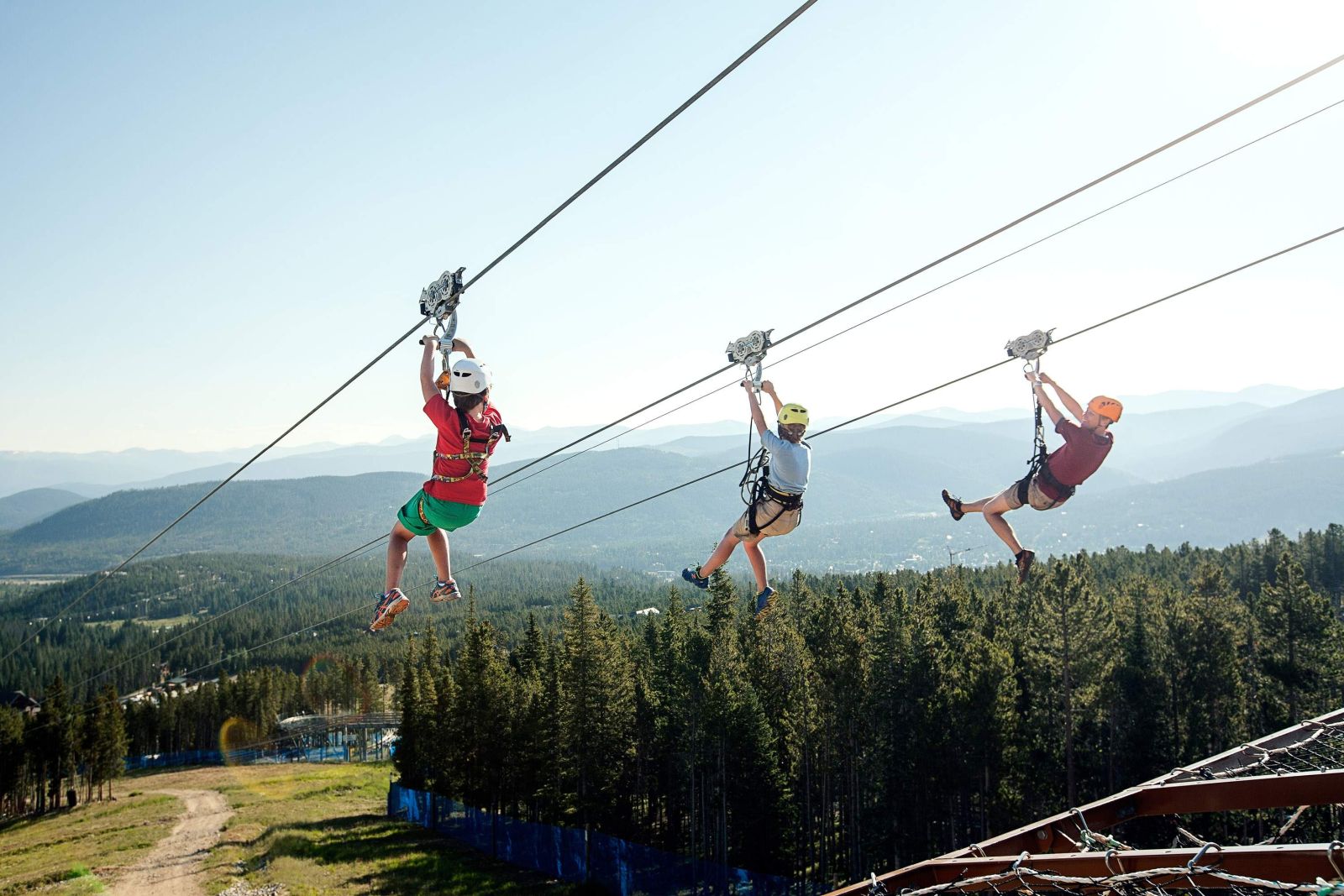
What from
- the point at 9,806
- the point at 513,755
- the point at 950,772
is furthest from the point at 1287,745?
the point at 9,806

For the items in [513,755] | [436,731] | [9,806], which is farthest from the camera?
[9,806]

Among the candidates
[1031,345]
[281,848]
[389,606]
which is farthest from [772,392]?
[281,848]

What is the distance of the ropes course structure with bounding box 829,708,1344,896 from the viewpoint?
5684 mm

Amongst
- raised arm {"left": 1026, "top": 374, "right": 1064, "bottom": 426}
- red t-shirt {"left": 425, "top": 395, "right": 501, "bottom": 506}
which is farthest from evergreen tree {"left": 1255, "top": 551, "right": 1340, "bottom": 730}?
red t-shirt {"left": 425, "top": 395, "right": 501, "bottom": 506}

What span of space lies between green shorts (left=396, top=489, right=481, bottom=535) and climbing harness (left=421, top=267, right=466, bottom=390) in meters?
1.14

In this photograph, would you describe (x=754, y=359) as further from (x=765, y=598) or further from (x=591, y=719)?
(x=591, y=719)

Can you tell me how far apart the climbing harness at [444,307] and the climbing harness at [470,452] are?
1.33 feet

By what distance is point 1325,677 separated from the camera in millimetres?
40375

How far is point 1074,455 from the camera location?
8.18m

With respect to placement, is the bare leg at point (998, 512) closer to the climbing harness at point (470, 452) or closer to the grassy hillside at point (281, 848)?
the climbing harness at point (470, 452)

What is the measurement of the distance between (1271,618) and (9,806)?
92985 millimetres

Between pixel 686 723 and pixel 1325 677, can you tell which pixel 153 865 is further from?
pixel 1325 677

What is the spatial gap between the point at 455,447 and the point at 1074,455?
5926 millimetres

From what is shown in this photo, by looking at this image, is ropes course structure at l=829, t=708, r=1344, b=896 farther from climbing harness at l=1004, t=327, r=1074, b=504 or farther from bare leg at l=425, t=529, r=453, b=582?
bare leg at l=425, t=529, r=453, b=582
